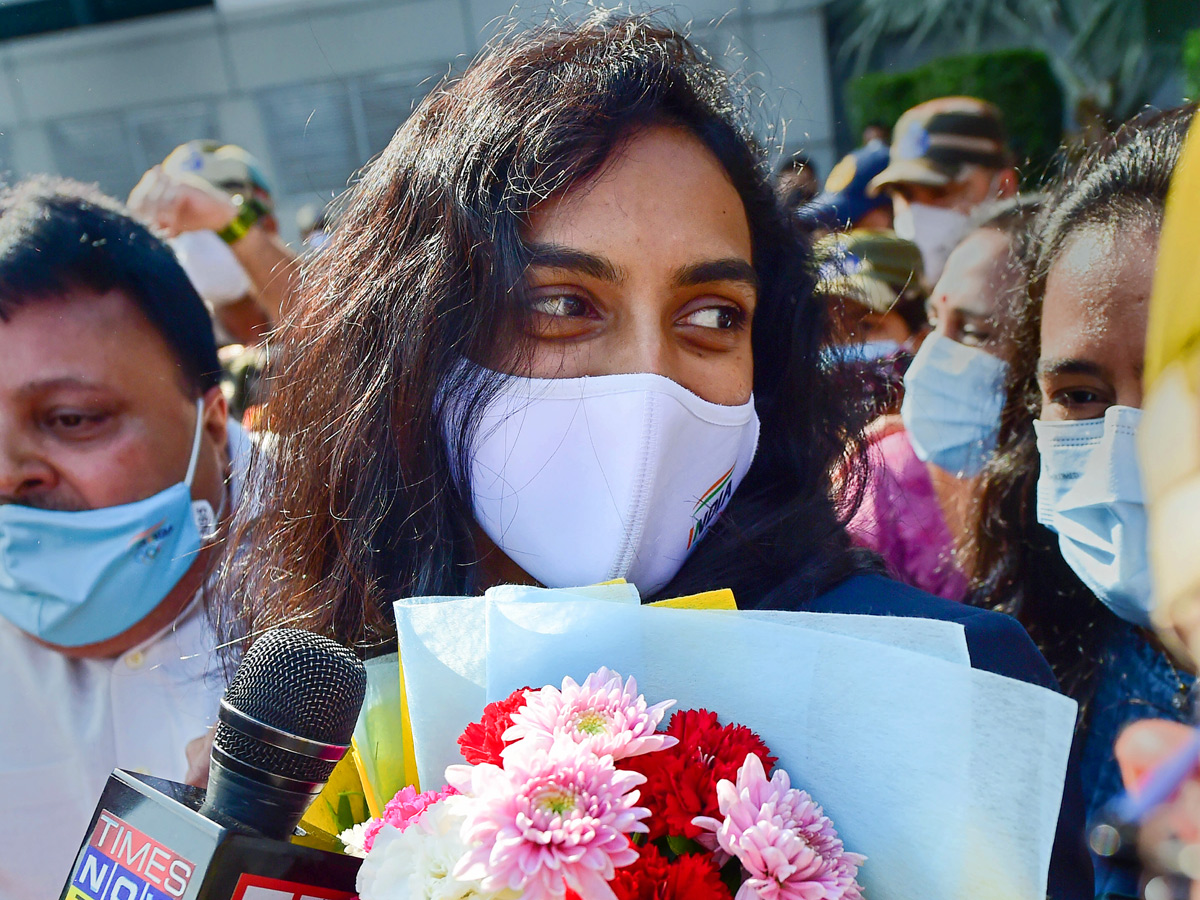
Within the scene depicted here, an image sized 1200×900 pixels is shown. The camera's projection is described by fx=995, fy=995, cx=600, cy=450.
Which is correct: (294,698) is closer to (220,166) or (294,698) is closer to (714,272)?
(714,272)

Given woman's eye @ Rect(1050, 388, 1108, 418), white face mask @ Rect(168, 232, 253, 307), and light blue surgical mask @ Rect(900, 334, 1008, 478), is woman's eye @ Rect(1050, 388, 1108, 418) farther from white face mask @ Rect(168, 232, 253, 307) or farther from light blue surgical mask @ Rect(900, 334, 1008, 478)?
white face mask @ Rect(168, 232, 253, 307)

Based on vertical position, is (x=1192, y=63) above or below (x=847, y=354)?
above

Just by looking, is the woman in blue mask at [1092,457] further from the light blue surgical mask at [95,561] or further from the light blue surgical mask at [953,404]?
the light blue surgical mask at [95,561]

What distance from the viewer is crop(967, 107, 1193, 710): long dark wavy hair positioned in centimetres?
203

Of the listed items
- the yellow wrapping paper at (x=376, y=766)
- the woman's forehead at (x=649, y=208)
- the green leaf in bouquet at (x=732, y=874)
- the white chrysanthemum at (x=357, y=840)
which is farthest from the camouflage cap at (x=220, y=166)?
the green leaf in bouquet at (x=732, y=874)

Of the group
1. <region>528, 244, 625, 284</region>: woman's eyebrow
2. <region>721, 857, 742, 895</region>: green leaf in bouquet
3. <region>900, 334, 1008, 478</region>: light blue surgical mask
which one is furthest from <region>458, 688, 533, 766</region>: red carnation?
<region>900, 334, 1008, 478</region>: light blue surgical mask

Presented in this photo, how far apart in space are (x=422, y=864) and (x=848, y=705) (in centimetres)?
43

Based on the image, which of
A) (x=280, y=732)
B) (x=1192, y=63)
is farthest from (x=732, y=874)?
(x=1192, y=63)

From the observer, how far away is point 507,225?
163 cm

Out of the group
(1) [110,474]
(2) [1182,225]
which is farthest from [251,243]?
(2) [1182,225]

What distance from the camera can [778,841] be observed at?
86 cm

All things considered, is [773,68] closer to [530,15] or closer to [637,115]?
[530,15]

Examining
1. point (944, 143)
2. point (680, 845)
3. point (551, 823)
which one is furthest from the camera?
point (944, 143)

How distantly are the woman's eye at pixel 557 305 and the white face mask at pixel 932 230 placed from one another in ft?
4.70
